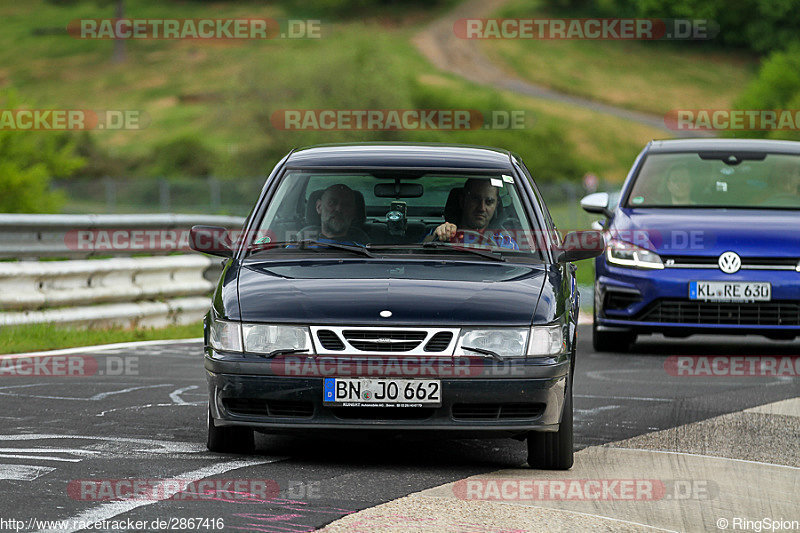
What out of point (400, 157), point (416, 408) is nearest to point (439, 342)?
point (416, 408)

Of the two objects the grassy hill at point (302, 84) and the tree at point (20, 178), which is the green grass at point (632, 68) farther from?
the tree at point (20, 178)

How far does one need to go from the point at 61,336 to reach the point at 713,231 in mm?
5492

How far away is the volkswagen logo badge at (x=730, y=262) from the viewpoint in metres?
12.5

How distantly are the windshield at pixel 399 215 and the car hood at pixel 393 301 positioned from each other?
0.56 m

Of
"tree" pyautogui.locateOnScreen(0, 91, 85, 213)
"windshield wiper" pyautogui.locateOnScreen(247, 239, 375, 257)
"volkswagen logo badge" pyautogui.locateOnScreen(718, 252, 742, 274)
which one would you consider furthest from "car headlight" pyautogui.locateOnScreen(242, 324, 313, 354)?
"tree" pyautogui.locateOnScreen(0, 91, 85, 213)

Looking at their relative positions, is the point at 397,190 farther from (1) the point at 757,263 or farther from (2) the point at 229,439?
(1) the point at 757,263

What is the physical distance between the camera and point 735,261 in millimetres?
12484

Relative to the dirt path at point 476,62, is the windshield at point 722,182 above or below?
below

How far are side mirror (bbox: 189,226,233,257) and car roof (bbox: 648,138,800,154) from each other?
22.4 feet

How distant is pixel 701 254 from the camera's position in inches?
493

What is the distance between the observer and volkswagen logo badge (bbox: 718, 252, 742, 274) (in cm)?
1249

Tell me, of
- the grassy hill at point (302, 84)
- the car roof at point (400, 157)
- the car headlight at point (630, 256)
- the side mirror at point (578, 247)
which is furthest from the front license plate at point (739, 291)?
the grassy hill at point (302, 84)

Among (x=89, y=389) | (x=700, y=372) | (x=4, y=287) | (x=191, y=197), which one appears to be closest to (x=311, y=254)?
(x=89, y=389)

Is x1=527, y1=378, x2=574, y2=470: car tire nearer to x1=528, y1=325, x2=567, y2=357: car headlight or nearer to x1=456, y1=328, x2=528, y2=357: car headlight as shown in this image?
x1=528, y1=325, x2=567, y2=357: car headlight
